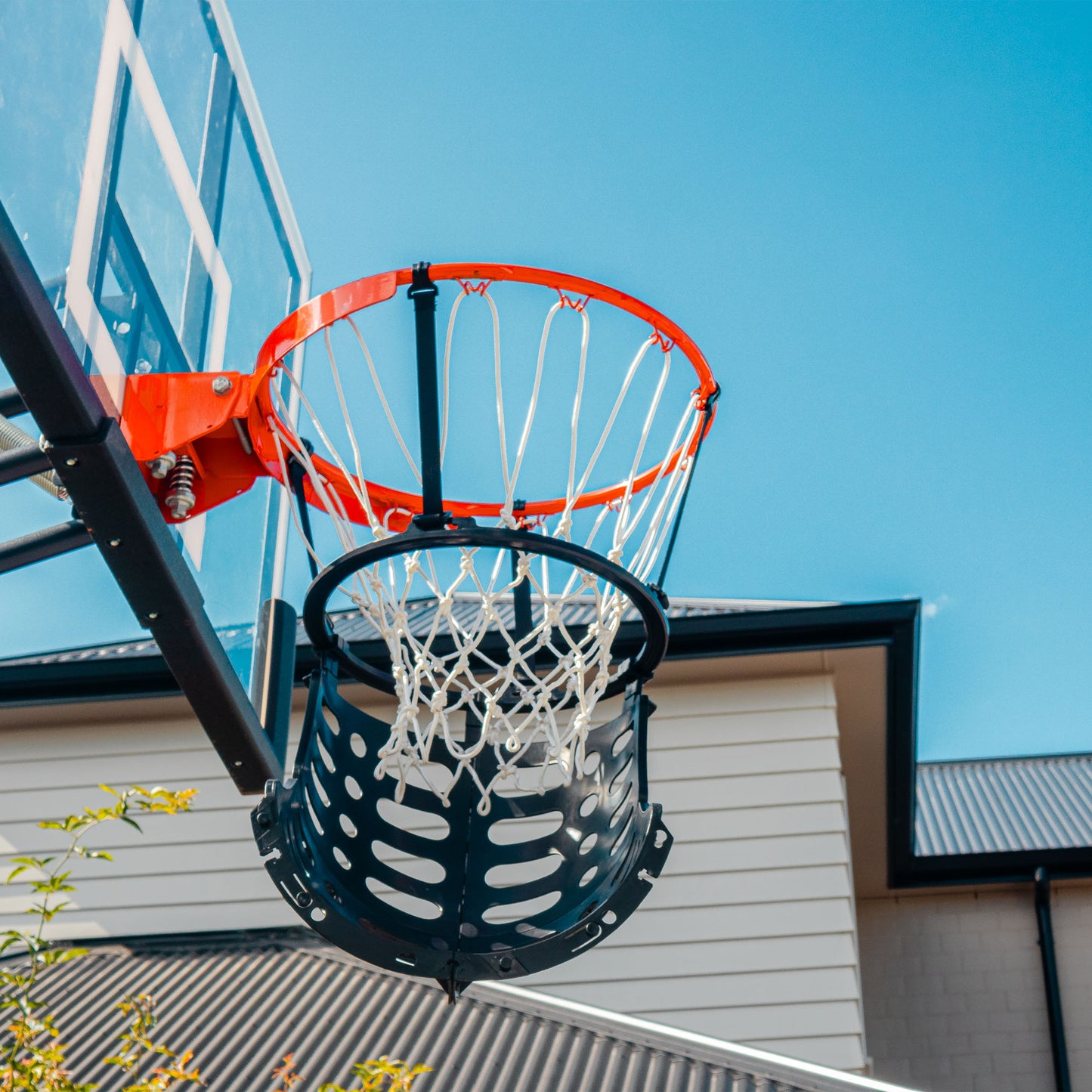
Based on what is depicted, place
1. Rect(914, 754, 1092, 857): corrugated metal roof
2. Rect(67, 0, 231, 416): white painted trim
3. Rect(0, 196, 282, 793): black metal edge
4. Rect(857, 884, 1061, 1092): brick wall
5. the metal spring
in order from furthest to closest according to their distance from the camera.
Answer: Rect(914, 754, 1092, 857): corrugated metal roof, Rect(857, 884, 1061, 1092): brick wall, the metal spring, Rect(67, 0, 231, 416): white painted trim, Rect(0, 196, 282, 793): black metal edge

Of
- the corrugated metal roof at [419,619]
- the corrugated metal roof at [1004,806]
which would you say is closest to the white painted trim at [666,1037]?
the corrugated metal roof at [419,619]

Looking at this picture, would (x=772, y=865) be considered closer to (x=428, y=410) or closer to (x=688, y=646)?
(x=688, y=646)

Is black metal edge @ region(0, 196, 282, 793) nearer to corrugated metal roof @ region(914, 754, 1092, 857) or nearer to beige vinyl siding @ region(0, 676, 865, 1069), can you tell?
beige vinyl siding @ region(0, 676, 865, 1069)

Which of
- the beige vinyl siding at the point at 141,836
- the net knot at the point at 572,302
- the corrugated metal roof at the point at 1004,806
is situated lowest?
the corrugated metal roof at the point at 1004,806

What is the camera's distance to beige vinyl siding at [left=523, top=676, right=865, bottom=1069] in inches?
269

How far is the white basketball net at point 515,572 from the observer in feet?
11.8

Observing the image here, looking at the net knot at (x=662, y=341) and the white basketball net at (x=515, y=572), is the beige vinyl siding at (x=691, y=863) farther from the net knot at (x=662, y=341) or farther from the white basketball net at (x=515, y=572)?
the net knot at (x=662, y=341)

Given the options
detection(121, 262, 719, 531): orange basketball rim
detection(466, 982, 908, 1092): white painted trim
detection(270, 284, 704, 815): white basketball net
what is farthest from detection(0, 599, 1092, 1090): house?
detection(121, 262, 719, 531): orange basketball rim

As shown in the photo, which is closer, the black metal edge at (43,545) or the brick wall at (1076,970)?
the black metal edge at (43,545)

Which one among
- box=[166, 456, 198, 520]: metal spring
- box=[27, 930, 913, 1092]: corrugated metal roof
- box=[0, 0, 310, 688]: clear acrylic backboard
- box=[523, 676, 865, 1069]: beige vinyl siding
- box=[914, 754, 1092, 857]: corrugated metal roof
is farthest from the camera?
box=[914, 754, 1092, 857]: corrugated metal roof

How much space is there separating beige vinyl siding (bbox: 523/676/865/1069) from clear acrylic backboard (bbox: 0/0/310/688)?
349 cm

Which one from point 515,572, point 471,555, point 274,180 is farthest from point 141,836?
point 471,555

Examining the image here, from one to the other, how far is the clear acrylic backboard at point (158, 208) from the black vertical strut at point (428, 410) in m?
0.59

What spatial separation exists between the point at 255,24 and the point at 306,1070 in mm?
4702
